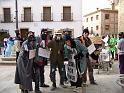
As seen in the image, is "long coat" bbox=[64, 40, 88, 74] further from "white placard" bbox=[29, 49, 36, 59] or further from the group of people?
"white placard" bbox=[29, 49, 36, 59]

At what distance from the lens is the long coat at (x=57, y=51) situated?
1022 centimetres

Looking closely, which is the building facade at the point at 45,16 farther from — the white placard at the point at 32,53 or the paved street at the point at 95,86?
the white placard at the point at 32,53

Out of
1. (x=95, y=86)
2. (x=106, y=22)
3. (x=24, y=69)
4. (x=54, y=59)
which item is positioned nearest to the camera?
(x=24, y=69)

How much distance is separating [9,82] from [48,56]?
240cm

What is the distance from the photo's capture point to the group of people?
9383mm

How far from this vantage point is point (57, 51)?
10258mm

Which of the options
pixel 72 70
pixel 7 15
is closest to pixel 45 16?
pixel 7 15

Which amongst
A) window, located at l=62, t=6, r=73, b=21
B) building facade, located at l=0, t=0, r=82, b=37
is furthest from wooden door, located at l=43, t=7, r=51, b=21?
window, located at l=62, t=6, r=73, b=21

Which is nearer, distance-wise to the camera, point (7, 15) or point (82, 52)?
point (82, 52)

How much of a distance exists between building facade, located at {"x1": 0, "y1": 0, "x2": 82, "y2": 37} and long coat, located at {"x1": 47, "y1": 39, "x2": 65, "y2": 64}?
1144 inches

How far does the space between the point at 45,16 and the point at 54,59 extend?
98.6 feet

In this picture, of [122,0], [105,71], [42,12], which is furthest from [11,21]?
[105,71]

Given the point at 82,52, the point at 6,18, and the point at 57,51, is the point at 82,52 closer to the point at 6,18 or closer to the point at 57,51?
the point at 57,51

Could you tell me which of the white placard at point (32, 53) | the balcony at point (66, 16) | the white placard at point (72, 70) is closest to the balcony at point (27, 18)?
the balcony at point (66, 16)
